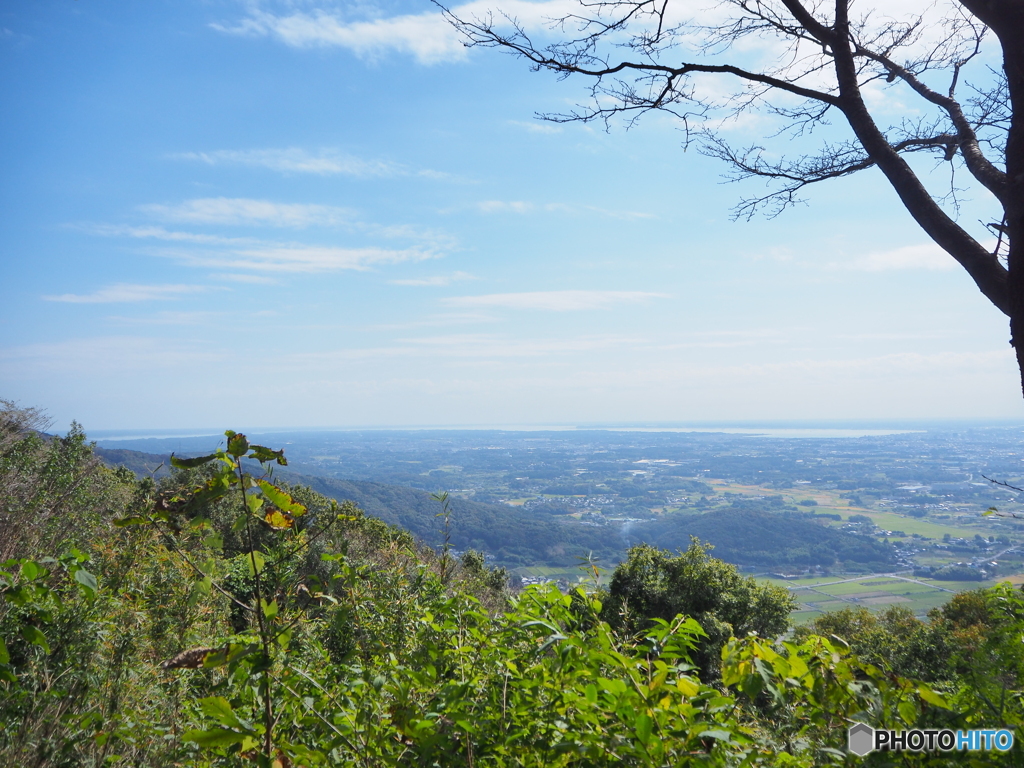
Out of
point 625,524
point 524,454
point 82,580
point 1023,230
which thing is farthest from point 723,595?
point 524,454

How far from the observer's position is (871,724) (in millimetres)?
1065

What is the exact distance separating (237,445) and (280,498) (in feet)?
0.49

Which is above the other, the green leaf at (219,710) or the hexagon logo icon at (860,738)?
the green leaf at (219,710)

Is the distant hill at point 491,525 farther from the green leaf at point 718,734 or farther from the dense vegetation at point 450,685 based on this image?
the green leaf at point 718,734

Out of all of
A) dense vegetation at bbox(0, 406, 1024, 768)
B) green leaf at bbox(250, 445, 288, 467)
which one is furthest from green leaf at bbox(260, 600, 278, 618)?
green leaf at bbox(250, 445, 288, 467)

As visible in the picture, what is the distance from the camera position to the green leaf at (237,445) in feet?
3.56

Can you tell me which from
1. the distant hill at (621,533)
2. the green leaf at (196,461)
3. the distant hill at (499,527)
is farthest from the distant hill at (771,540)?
the green leaf at (196,461)

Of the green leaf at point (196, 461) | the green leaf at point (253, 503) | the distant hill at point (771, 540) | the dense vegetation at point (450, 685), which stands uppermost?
→ the green leaf at point (196, 461)

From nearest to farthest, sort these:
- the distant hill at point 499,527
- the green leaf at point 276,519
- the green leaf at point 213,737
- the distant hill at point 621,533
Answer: the green leaf at point 213,737 < the green leaf at point 276,519 < the distant hill at point 499,527 < the distant hill at point 621,533

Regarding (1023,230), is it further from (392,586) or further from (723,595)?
(723,595)

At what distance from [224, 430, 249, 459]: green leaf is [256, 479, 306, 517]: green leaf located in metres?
0.08

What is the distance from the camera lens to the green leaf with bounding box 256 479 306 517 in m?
1.14

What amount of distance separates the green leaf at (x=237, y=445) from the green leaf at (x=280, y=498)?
0.08 metres

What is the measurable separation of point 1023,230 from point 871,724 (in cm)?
198
